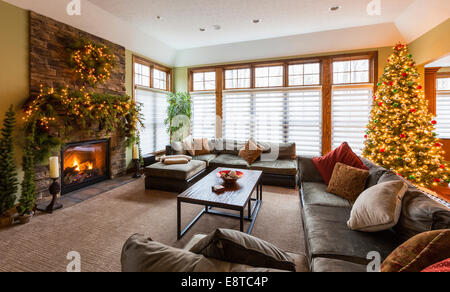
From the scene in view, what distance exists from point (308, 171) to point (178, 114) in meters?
3.88

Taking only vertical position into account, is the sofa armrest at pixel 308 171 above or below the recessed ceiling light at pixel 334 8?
below

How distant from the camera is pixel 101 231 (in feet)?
8.03

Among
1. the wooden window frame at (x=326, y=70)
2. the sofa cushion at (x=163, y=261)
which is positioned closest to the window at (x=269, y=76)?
the wooden window frame at (x=326, y=70)

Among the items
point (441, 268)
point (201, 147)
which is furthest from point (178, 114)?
point (441, 268)

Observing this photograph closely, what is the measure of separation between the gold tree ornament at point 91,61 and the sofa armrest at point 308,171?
151 inches

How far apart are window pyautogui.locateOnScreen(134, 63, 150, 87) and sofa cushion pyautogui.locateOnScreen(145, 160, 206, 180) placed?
2394 millimetres

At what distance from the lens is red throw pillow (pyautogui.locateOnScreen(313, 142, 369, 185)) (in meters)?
2.68

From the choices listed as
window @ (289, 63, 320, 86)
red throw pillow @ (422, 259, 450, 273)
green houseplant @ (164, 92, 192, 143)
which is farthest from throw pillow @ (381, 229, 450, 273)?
green houseplant @ (164, 92, 192, 143)

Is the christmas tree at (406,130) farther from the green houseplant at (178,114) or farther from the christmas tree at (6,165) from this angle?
the christmas tree at (6,165)

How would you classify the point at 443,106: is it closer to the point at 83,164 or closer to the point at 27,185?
the point at 83,164

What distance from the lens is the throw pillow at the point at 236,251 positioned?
2.82 feet

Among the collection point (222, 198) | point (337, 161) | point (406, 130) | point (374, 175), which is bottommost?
point (222, 198)

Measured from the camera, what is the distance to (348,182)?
2426mm

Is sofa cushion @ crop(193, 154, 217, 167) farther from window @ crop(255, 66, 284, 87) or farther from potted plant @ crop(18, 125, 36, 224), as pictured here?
potted plant @ crop(18, 125, 36, 224)
